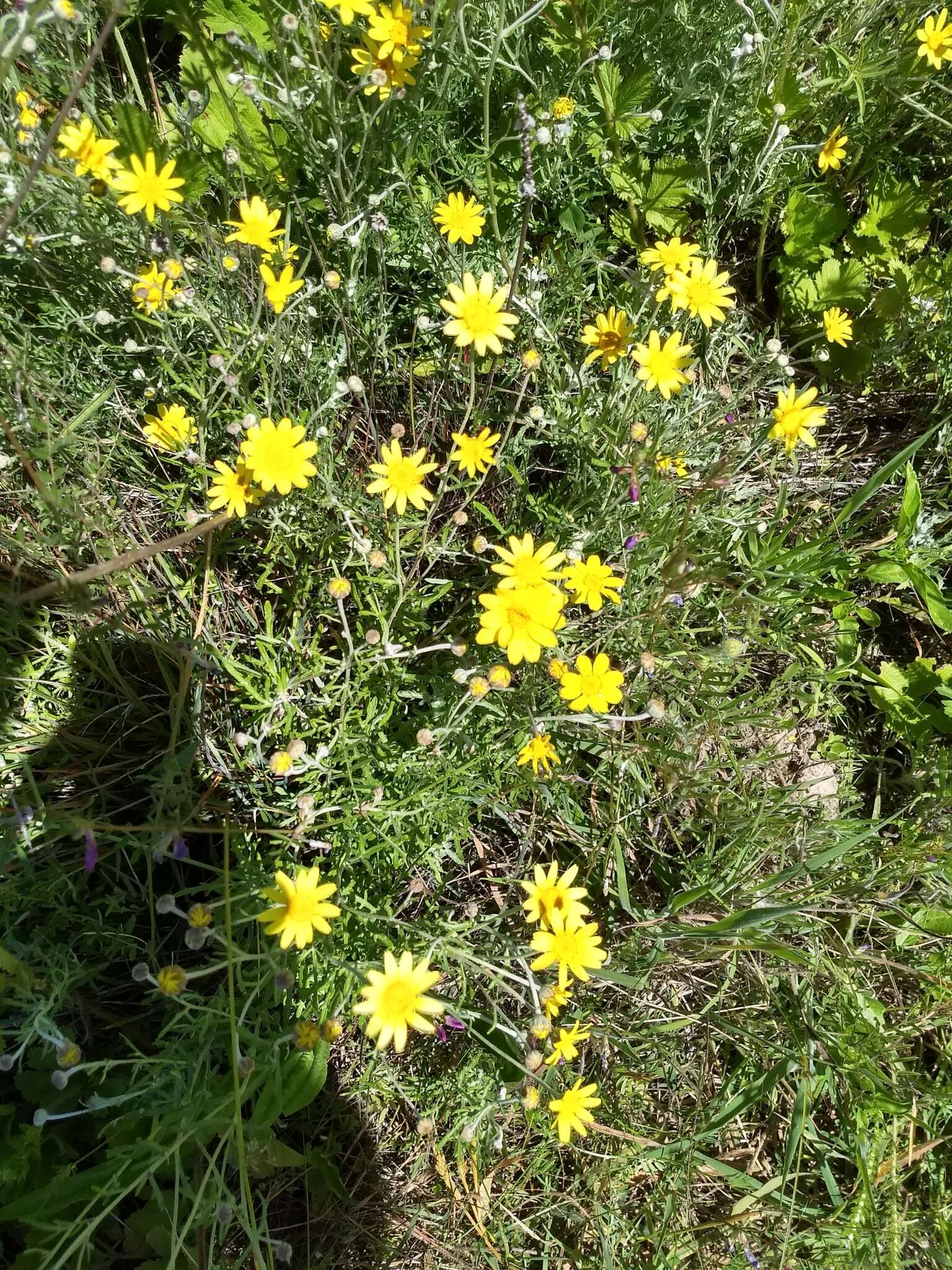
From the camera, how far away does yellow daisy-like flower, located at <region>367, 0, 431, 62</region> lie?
199 cm

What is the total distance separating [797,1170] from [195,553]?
2.77 meters

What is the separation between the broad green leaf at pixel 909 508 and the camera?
2.75 metres

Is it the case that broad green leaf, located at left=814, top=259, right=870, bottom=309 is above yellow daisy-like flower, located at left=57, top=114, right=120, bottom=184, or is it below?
above

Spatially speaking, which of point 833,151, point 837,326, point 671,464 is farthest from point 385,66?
point 833,151

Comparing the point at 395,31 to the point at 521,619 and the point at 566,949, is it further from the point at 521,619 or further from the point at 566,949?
the point at 566,949

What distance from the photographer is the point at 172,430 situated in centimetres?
220

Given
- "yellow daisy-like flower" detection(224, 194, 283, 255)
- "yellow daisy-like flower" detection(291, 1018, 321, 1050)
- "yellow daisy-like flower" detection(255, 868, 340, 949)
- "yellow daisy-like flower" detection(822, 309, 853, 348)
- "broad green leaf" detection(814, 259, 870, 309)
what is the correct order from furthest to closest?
"broad green leaf" detection(814, 259, 870, 309)
"yellow daisy-like flower" detection(822, 309, 853, 348)
"yellow daisy-like flower" detection(224, 194, 283, 255)
"yellow daisy-like flower" detection(291, 1018, 321, 1050)
"yellow daisy-like flower" detection(255, 868, 340, 949)

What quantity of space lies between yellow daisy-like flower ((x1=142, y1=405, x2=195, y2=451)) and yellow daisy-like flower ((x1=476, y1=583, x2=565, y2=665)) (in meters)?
1.09

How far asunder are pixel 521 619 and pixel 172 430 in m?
1.21

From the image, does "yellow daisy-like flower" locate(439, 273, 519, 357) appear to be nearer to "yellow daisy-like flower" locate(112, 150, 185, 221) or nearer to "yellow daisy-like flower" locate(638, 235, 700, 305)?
"yellow daisy-like flower" locate(638, 235, 700, 305)

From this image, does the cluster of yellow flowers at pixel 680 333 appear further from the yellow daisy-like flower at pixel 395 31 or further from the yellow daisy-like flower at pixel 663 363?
the yellow daisy-like flower at pixel 395 31

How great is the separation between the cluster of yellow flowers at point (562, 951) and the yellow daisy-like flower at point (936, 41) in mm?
3051

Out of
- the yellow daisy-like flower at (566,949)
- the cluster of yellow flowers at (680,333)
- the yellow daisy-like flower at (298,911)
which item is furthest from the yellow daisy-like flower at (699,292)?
the yellow daisy-like flower at (298,911)

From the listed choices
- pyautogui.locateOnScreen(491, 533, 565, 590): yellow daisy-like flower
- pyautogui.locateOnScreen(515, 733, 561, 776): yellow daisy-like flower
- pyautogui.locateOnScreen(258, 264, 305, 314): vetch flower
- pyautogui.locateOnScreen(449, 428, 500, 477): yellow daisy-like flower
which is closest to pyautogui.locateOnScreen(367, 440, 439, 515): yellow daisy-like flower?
pyautogui.locateOnScreen(449, 428, 500, 477): yellow daisy-like flower
